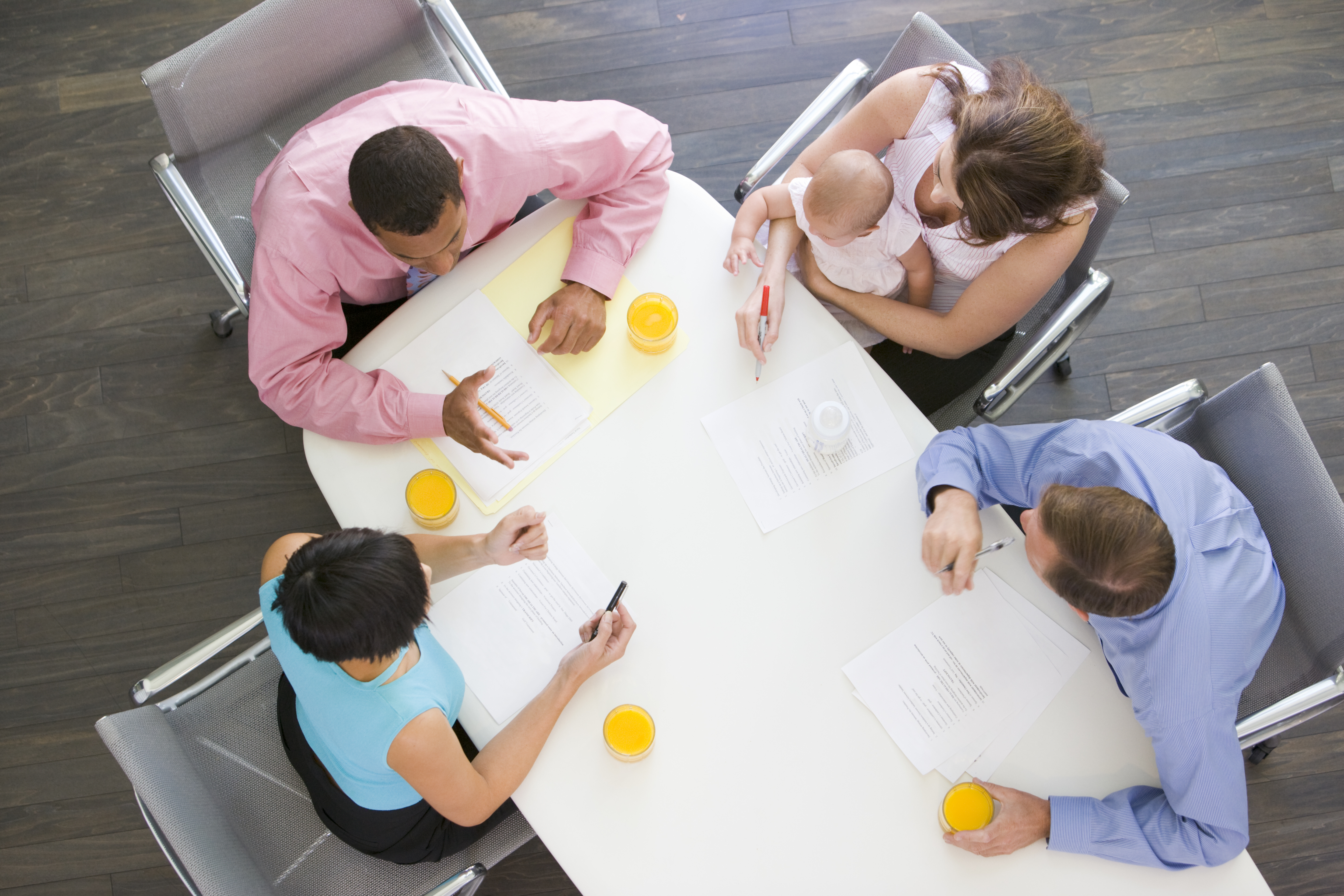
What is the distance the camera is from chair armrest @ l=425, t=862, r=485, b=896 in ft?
5.15

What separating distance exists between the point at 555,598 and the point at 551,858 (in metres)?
1.13

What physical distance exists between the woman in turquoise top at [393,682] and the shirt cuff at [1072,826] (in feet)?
2.52

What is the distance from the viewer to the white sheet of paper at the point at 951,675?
149 centimetres

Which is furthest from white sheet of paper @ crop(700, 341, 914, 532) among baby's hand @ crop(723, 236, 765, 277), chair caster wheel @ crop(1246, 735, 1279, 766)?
chair caster wheel @ crop(1246, 735, 1279, 766)

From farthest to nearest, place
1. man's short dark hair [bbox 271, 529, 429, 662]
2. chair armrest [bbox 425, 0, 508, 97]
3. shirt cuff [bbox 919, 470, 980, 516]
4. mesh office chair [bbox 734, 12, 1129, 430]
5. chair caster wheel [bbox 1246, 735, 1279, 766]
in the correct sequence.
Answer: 1. chair caster wheel [bbox 1246, 735, 1279, 766]
2. chair armrest [bbox 425, 0, 508, 97]
3. mesh office chair [bbox 734, 12, 1129, 430]
4. shirt cuff [bbox 919, 470, 980, 516]
5. man's short dark hair [bbox 271, 529, 429, 662]

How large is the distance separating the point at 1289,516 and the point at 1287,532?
1.2 inches

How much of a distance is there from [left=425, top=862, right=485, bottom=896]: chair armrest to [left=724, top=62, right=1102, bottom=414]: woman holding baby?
3.62ft

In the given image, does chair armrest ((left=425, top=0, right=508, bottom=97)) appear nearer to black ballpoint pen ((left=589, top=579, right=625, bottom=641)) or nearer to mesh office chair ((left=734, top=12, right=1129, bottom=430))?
mesh office chair ((left=734, top=12, right=1129, bottom=430))

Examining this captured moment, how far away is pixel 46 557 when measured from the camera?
2504 millimetres

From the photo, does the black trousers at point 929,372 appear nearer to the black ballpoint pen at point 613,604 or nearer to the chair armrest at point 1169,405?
the chair armrest at point 1169,405

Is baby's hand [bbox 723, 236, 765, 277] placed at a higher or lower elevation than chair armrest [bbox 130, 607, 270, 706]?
higher

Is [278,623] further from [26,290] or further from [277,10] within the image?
[26,290]

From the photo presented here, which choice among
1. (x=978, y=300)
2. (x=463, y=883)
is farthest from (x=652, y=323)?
(x=463, y=883)

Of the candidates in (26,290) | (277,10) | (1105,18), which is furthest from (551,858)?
(1105,18)
